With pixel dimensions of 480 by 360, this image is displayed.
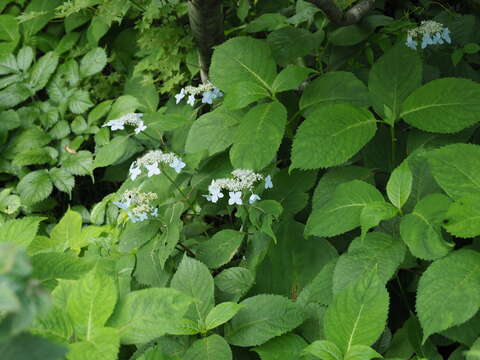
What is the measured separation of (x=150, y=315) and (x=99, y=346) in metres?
0.16

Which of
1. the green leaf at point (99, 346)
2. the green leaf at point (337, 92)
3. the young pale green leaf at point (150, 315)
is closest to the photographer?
the green leaf at point (99, 346)

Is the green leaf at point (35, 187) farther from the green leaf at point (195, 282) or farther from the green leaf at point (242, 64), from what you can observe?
the green leaf at point (195, 282)

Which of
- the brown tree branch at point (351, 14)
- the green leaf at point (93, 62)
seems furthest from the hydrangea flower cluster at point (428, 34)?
the green leaf at point (93, 62)

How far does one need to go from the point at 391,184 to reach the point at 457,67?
3.08ft

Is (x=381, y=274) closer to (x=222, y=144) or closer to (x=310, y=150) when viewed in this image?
(x=310, y=150)

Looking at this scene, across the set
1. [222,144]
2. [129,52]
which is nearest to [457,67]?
[222,144]

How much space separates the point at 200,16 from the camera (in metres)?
2.38

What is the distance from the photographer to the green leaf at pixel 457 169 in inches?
60.0

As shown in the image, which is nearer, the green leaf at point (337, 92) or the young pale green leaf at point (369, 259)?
the young pale green leaf at point (369, 259)

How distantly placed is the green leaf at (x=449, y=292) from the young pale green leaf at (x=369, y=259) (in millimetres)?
113

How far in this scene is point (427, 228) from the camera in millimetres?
1504

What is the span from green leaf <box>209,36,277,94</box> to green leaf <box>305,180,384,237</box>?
0.58 m

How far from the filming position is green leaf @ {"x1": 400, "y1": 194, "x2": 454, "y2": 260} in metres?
1.46

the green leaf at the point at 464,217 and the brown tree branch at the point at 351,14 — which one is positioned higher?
the brown tree branch at the point at 351,14
